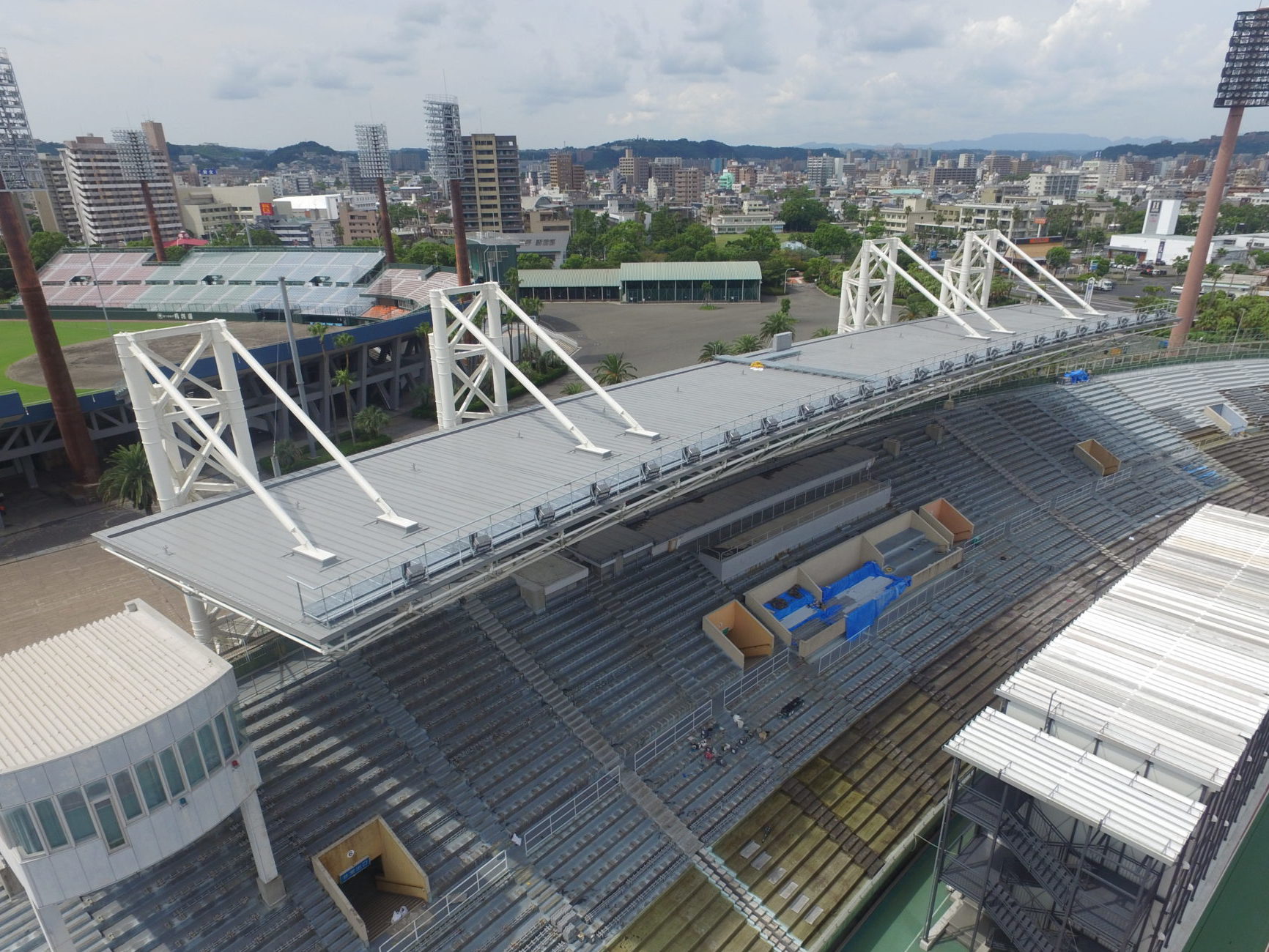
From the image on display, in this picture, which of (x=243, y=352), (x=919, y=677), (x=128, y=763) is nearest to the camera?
(x=128, y=763)

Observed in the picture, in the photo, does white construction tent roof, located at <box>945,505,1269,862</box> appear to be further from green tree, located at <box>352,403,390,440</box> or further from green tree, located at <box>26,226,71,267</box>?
green tree, located at <box>26,226,71,267</box>

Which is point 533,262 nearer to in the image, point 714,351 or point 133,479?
point 714,351

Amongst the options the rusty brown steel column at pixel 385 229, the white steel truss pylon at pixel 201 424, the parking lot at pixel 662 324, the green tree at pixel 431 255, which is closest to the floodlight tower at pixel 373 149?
the green tree at pixel 431 255

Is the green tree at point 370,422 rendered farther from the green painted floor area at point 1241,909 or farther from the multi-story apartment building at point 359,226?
the multi-story apartment building at point 359,226

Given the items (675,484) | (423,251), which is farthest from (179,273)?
(675,484)

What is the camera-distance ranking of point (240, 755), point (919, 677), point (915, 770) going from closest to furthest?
point (240, 755)
point (915, 770)
point (919, 677)

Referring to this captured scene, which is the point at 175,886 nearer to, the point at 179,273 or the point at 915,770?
the point at 915,770

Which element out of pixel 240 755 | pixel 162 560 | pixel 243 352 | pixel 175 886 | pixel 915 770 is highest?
pixel 243 352

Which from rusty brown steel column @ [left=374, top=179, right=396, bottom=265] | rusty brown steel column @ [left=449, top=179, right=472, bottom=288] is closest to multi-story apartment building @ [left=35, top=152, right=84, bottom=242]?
rusty brown steel column @ [left=374, top=179, right=396, bottom=265]
